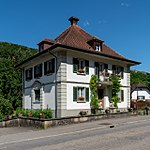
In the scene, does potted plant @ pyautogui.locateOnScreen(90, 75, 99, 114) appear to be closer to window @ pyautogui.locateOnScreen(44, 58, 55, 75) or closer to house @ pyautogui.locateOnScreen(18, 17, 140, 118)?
house @ pyautogui.locateOnScreen(18, 17, 140, 118)

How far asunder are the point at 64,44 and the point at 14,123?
828 centimetres

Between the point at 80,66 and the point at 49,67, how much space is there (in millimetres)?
3105

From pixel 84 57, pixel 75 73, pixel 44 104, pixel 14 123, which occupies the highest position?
pixel 84 57

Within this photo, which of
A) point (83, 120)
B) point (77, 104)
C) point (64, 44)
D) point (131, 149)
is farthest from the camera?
point (77, 104)

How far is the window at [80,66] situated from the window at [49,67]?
2012 millimetres

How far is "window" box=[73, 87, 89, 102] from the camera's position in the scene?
73.9ft

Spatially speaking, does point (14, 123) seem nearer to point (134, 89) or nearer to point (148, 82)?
point (134, 89)

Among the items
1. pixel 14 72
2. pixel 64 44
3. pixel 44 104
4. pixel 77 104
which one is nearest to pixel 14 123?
pixel 44 104

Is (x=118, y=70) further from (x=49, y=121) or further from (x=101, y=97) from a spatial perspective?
(x=49, y=121)

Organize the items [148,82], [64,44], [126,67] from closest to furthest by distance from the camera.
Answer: [64,44] → [126,67] → [148,82]

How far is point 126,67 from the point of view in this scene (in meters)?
28.1

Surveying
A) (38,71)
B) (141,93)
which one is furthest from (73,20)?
(141,93)

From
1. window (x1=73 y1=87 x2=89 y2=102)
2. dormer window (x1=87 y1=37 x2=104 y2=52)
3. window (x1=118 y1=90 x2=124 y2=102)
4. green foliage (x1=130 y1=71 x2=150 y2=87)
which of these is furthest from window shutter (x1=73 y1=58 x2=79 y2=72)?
green foliage (x1=130 y1=71 x2=150 y2=87)

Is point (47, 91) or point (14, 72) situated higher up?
point (14, 72)
